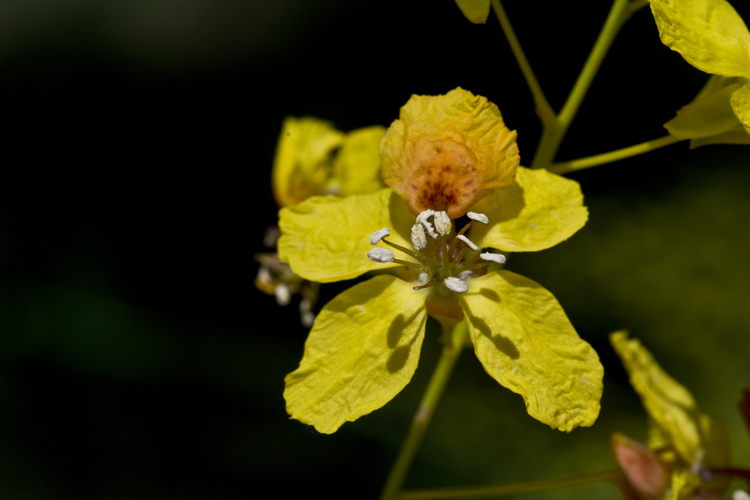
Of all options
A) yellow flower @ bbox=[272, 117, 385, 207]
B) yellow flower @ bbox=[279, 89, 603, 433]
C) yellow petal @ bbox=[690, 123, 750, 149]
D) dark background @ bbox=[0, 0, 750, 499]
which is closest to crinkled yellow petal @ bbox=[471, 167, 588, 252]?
yellow flower @ bbox=[279, 89, 603, 433]

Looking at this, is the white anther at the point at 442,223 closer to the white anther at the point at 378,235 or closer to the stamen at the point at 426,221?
the stamen at the point at 426,221

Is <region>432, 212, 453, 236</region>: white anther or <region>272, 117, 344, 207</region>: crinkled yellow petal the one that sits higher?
<region>432, 212, 453, 236</region>: white anther

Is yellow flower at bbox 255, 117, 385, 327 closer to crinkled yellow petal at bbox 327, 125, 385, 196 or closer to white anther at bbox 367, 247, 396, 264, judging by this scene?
crinkled yellow petal at bbox 327, 125, 385, 196

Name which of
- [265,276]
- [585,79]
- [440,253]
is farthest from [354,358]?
[585,79]

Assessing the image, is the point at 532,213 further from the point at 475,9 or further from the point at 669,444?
the point at 669,444

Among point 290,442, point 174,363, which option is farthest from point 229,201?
point 290,442

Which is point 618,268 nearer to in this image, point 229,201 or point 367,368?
point 229,201

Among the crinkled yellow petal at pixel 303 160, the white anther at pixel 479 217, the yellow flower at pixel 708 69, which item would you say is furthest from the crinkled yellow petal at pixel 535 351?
the crinkled yellow petal at pixel 303 160
